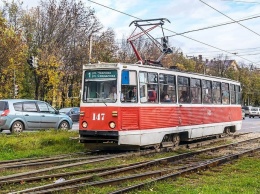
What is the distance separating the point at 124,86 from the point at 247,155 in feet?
16.0

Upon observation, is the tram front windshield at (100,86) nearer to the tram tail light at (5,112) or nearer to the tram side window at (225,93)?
the tram tail light at (5,112)

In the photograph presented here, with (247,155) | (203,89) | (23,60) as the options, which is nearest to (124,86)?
(247,155)

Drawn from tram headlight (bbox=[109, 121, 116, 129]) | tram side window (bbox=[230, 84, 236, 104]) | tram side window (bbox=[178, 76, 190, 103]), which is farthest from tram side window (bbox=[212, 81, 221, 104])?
tram headlight (bbox=[109, 121, 116, 129])

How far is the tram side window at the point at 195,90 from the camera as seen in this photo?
669 inches

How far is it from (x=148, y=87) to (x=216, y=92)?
6569mm

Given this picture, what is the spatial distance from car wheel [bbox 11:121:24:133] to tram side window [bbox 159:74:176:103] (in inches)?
262

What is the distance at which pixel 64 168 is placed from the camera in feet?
33.8

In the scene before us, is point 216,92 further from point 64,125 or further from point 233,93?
point 64,125

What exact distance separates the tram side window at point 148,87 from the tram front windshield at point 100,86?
3.38 feet

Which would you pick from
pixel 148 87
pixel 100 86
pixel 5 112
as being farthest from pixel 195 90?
pixel 5 112

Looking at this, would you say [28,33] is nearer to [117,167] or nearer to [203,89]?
[203,89]

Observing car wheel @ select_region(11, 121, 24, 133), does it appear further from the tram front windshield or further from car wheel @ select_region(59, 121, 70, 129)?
the tram front windshield

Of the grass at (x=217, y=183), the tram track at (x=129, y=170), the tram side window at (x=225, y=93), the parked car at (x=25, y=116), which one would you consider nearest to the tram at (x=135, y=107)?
the tram track at (x=129, y=170)

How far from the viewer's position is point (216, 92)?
63.8 ft
